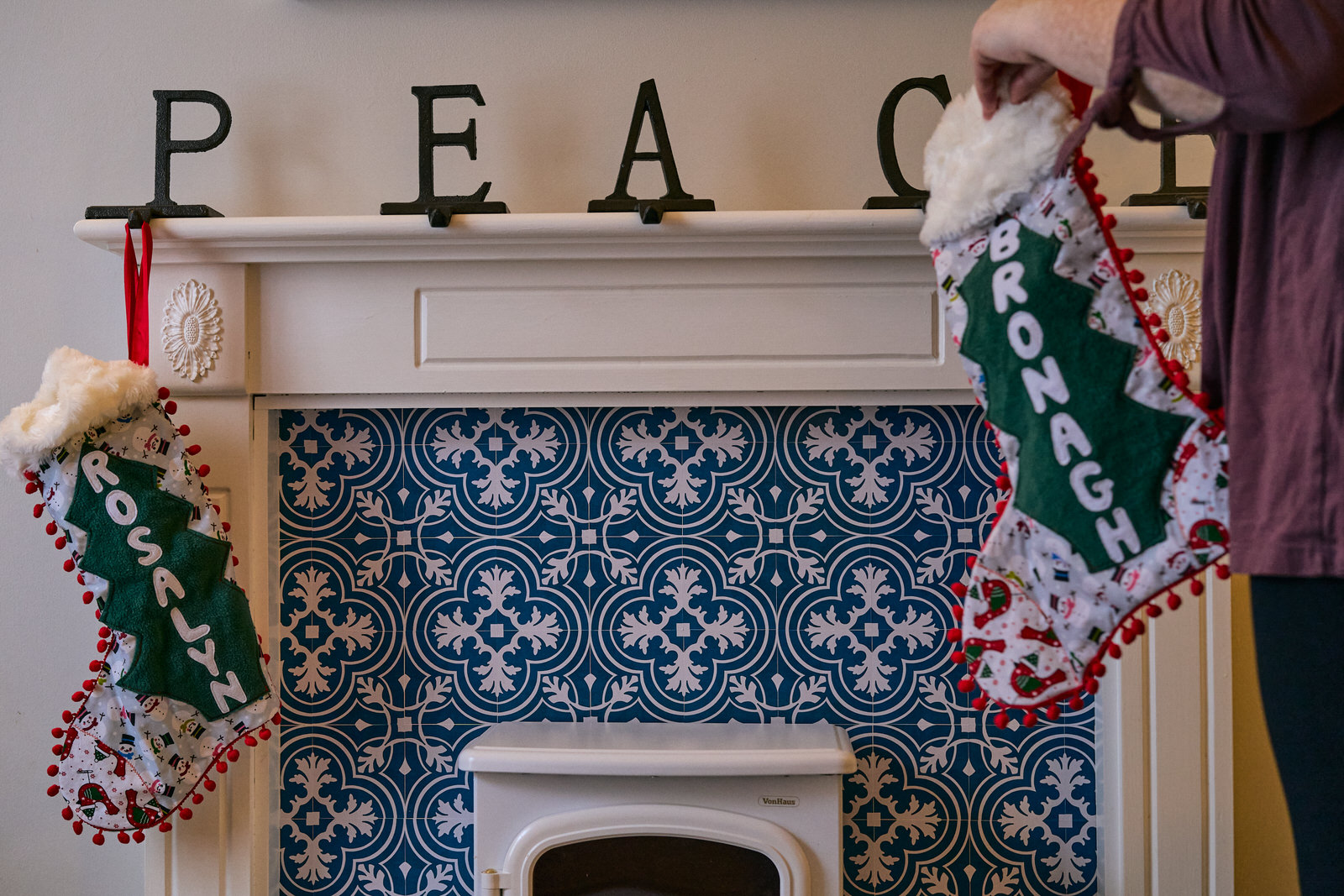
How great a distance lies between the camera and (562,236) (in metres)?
1.14

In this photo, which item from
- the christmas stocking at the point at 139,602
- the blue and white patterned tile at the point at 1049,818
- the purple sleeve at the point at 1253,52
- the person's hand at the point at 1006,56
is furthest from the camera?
the blue and white patterned tile at the point at 1049,818

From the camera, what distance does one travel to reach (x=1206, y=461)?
652mm

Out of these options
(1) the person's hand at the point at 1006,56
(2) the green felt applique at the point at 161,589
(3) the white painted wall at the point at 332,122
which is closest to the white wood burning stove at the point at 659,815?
(2) the green felt applique at the point at 161,589

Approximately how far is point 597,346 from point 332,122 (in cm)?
52

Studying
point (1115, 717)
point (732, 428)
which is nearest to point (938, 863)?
point (1115, 717)

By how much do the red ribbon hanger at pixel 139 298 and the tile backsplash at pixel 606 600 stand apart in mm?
196

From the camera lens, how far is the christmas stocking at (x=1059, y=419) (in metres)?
0.67

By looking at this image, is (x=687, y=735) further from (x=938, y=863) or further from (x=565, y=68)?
(x=565, y=68)

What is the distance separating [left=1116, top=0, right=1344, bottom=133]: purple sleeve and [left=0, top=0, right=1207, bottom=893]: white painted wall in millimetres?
762

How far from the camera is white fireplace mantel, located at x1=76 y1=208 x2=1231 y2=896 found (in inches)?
45.7

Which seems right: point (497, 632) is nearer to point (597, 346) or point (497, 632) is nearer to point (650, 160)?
point (597, 346)

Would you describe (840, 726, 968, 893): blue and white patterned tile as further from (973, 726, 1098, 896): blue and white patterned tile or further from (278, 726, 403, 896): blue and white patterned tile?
(278, 726, 403, 896): blue and white patterned tile

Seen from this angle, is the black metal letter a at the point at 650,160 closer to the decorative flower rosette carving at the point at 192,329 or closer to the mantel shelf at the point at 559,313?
the mantel shelf at the point at 559,313

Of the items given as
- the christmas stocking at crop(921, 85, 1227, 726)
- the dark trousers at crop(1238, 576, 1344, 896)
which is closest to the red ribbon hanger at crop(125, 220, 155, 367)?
the christmas stocking at crop(921, 85, 1227, 726)
